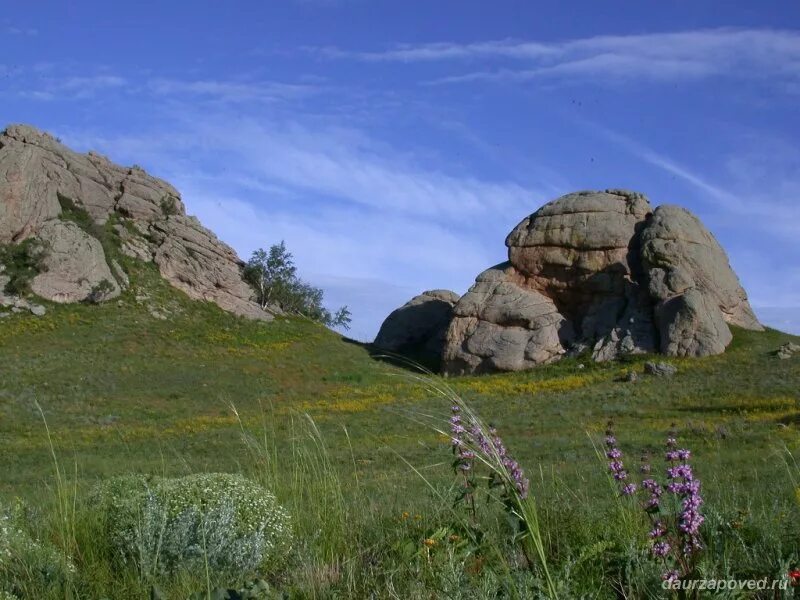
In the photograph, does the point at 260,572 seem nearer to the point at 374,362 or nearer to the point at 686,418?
the point at 686,418

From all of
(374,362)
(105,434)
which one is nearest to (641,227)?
(374,362)

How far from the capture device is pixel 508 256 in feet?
154

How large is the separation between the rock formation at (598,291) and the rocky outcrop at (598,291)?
55mm

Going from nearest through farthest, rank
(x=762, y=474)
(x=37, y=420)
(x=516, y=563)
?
(x=516, y=563), (x=762, y=474), (x=37, y=420)

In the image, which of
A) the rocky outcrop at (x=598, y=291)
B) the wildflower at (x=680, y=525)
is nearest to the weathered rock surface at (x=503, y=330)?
the rocky outcrop at (x=598, y=291)

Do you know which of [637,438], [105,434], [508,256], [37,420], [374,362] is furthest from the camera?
[508,256]

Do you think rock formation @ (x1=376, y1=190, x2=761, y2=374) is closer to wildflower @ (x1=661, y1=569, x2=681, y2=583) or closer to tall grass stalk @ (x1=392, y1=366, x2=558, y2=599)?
tall grass stalk @ (x1=392, y1=366, x2=558, y2=599)

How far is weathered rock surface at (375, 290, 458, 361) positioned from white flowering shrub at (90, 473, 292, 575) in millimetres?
45692

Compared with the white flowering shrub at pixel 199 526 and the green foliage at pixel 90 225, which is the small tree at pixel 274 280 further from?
the white flowering shrub at pixel 199 526

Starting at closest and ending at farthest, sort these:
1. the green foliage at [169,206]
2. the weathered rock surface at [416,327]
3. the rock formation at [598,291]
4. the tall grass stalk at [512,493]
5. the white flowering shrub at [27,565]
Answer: the tall grass stalk at [512,493]
the white flowering shrub at [27,565]
the rock formation at [598,291]
the weathered rock surface at [416,327]
the green foliage at [169,206]

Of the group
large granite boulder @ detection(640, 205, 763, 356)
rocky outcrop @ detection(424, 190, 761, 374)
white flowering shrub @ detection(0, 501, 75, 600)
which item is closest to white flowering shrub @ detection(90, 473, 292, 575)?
white flowering shrub @ detection(0, 501, 75, 600)

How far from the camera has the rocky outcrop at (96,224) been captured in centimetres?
4397

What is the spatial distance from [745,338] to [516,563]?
39.4 meters

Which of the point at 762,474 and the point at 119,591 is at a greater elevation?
the point at 762,474
